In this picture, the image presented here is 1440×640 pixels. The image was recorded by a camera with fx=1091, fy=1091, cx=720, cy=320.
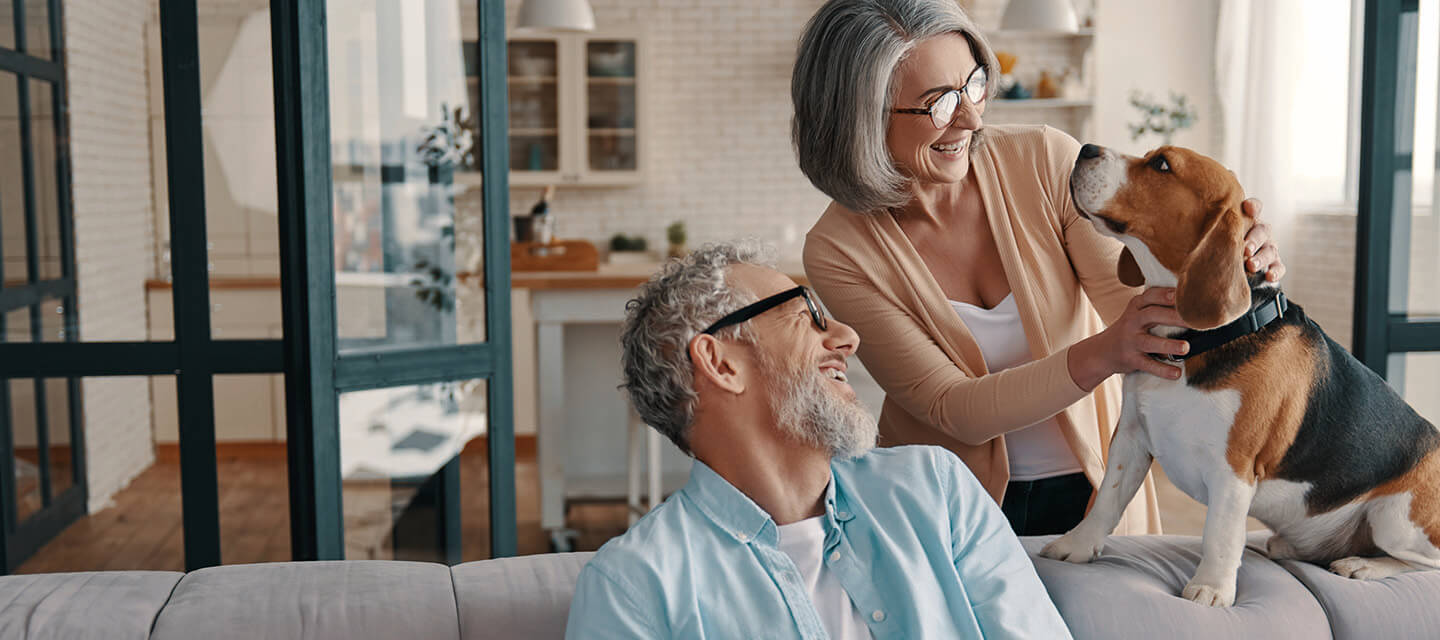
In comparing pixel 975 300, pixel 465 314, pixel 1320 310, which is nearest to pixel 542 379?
pixel 465 314

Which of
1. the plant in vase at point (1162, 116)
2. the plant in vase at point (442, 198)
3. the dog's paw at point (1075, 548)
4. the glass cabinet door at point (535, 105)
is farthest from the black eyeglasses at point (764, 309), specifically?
the glass cabinet door at point (535, 105)

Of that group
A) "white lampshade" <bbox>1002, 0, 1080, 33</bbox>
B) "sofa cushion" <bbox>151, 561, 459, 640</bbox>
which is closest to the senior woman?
"sofa cushion" <bbox>151, 561, 459, 640</bbox>

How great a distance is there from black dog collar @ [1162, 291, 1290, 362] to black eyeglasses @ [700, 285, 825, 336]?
1.34ft

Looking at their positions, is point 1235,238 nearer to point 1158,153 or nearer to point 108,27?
point 1158,153

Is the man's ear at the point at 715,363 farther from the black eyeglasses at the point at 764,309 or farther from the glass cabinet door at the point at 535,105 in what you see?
the glass cabinet door at the point at 535,105

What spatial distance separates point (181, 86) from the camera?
251 centimetres

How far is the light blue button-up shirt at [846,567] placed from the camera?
1139mm

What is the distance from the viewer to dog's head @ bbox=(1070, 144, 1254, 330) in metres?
1.06

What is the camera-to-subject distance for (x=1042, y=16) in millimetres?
4953

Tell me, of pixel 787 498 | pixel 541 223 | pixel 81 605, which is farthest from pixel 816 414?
pixel 541 223

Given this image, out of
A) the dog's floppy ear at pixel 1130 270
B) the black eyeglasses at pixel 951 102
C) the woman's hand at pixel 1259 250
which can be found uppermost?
the black eyeglasses at pixel 951 102

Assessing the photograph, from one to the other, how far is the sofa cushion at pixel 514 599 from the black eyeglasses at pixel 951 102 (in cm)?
73

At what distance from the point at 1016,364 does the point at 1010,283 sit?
130mm

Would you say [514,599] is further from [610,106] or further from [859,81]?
[610,106]
